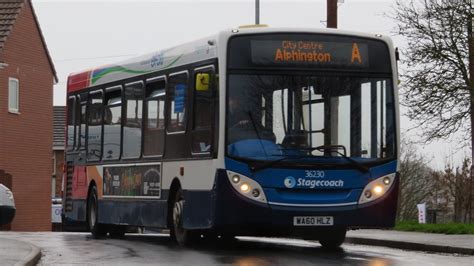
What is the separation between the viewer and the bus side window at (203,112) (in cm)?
1631

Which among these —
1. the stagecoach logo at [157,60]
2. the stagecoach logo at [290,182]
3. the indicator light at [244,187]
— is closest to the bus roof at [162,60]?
the stagecoach logo at [157,60]

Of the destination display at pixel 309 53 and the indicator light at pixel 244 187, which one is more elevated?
the destination display at pixel 309 53

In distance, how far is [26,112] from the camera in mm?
44000

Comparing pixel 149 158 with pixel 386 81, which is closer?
pixel 386 81

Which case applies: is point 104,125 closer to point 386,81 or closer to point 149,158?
point 149,158

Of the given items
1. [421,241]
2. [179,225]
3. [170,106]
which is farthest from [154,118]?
[421,241]

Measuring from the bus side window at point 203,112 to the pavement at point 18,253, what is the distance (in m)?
2.70

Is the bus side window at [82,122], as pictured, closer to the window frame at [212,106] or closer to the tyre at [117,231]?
the tyre at [117,231]

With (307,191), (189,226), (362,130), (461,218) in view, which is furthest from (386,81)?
(461,218)

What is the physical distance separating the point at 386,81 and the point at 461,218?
28.7m

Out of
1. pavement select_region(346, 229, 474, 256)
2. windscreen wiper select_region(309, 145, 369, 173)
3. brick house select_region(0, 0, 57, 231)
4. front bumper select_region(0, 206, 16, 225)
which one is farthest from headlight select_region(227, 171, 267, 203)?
brick house select_region(0, 0, 57, 231)

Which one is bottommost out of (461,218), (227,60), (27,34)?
(461,218)

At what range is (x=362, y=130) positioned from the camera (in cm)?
1636

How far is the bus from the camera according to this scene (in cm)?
1588
